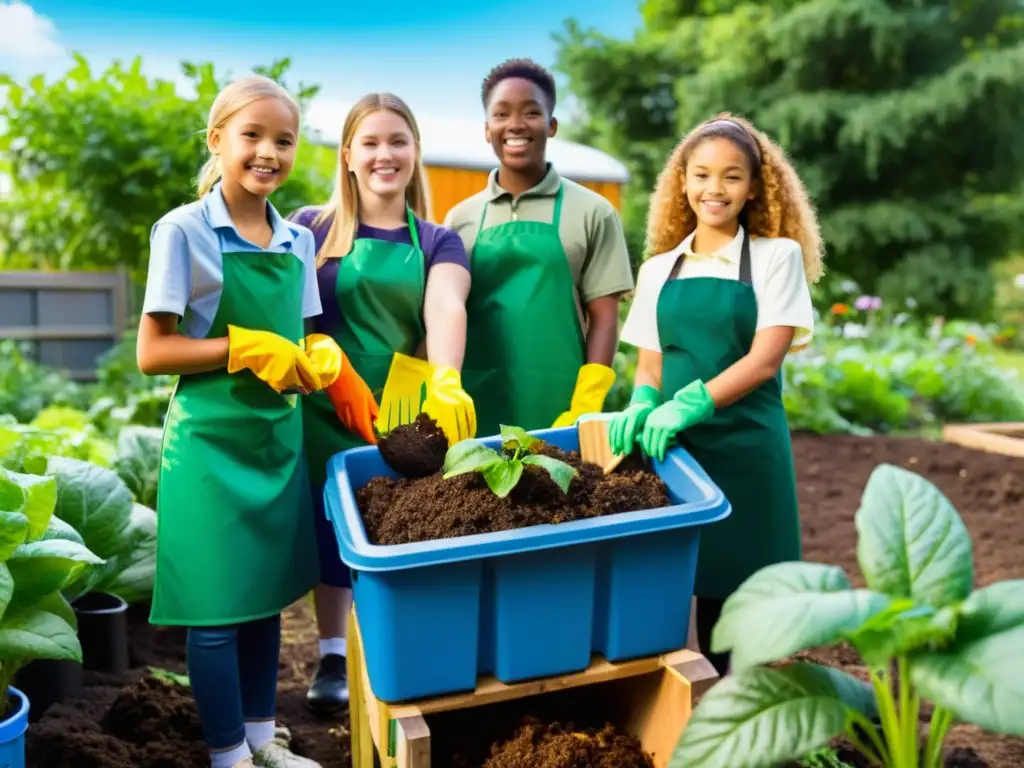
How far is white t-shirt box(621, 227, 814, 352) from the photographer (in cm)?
180

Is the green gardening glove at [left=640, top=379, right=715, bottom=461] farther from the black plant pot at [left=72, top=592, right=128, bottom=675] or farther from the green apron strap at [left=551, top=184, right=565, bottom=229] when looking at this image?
the black plant pot at [left=72, top=592, right=128, bottom=675]

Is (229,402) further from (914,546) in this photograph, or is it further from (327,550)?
(914,546)

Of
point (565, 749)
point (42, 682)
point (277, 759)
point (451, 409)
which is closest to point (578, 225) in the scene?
point (451, 409)

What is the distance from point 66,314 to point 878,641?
6.14 metres

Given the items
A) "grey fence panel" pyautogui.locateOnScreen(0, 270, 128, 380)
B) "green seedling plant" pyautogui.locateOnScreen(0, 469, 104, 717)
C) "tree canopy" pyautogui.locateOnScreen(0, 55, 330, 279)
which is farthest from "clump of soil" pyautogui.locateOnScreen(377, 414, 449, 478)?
"grey fence panel" pyautogui.locateOnScreen(0, 270, 128, 380)

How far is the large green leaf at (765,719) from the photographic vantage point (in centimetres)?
110

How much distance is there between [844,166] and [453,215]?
1159 centimetres

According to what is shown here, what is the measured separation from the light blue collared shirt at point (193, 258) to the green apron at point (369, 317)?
0.28 m

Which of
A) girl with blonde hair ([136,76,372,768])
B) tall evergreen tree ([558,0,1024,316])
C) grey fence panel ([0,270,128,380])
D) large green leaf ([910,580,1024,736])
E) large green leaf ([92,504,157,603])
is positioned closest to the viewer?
large green leaf ([910,580,1024,736])

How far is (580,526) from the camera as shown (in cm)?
136

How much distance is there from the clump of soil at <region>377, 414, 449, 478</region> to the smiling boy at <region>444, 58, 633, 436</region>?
0.60 metres

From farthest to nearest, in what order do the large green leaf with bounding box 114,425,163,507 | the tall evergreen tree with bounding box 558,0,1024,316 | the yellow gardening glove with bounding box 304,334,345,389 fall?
1. the tall evergreen tree with bounding box 558,0,1024,316
2. the large green leaf with bounding box 114,425,163,507
3. the yellow gardening glove with bounding box 304,334,345,389

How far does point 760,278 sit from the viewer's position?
1836 millimetres

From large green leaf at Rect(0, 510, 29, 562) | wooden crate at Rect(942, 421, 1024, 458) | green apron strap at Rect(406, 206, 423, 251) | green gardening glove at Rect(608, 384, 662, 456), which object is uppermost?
green apron strap at Rect(406, 206, 423, 251)
